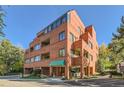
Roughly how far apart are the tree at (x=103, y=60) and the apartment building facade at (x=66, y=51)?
1.26 meters

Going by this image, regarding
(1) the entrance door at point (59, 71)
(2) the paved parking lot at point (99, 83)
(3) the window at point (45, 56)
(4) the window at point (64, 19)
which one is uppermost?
(4) the window at point (64, 19)

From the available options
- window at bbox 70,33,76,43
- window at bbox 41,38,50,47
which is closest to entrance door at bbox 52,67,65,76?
window at bbox 41,38,50,47

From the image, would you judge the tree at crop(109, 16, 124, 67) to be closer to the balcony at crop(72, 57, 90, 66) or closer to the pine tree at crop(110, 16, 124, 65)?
the pine tree at crop(110, 16, 124, 65)

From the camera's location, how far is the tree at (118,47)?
953 inches

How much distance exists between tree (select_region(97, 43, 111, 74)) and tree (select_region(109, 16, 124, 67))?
23.8 inches

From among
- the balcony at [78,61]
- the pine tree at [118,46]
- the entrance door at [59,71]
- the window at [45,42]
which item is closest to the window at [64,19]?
the window at [45,42]

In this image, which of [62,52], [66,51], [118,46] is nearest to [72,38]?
[66,51]

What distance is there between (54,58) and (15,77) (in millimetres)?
8038

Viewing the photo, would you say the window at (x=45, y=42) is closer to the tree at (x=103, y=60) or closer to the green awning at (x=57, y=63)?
the green awning at (x=57, y=63)

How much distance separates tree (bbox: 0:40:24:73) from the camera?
16828 mm
